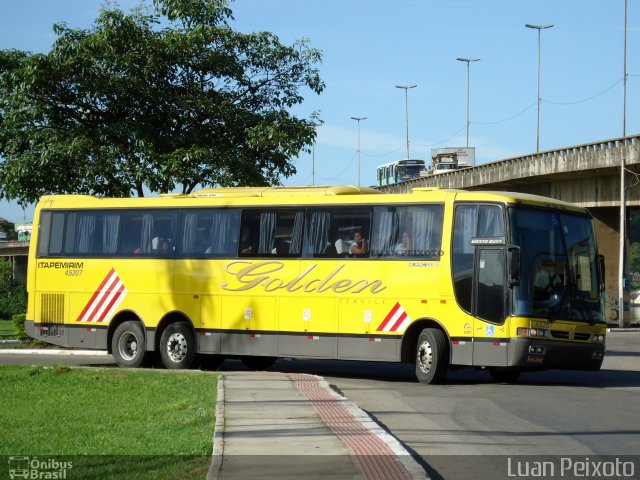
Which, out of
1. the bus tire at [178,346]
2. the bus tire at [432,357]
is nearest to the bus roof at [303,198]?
the bus tire at [432,357]

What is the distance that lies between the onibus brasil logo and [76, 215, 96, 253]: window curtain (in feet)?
48.8

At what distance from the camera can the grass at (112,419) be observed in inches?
399

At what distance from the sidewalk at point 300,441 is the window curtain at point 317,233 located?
247 inches

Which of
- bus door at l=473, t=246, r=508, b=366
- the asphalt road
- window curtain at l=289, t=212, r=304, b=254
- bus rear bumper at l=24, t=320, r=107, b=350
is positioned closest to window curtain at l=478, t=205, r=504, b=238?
bus door at l=473, t=246, r=508, b=366

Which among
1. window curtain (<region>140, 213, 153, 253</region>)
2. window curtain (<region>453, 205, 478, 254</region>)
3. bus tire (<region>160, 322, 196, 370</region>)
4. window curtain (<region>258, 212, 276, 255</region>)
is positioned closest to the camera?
window curtain (<region>453, 205, 478, 254</region>)

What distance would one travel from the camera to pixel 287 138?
31.0 metres

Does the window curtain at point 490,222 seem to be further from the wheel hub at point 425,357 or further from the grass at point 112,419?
the grass at point 112,419

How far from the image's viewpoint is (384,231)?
2134 centimetres

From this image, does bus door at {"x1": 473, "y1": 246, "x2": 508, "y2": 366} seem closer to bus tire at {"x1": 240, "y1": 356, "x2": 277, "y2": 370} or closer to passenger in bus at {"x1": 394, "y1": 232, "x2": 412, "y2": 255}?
passenger in bus at {"x1": 394, "y1": 232, "x2": 412, "y2": 255}

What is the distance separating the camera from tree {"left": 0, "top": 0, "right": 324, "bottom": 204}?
30.3 metres

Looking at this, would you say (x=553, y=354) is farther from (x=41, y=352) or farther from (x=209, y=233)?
(x=41, y=352)

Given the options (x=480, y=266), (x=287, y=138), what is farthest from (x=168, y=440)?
(x=287, y=138)

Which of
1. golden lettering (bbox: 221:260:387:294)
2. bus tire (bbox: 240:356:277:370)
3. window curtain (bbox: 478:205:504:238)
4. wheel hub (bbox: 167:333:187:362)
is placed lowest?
bus tire (bbox: 240:356:277:370)

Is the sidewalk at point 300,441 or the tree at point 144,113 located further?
the tree at point 144,113
